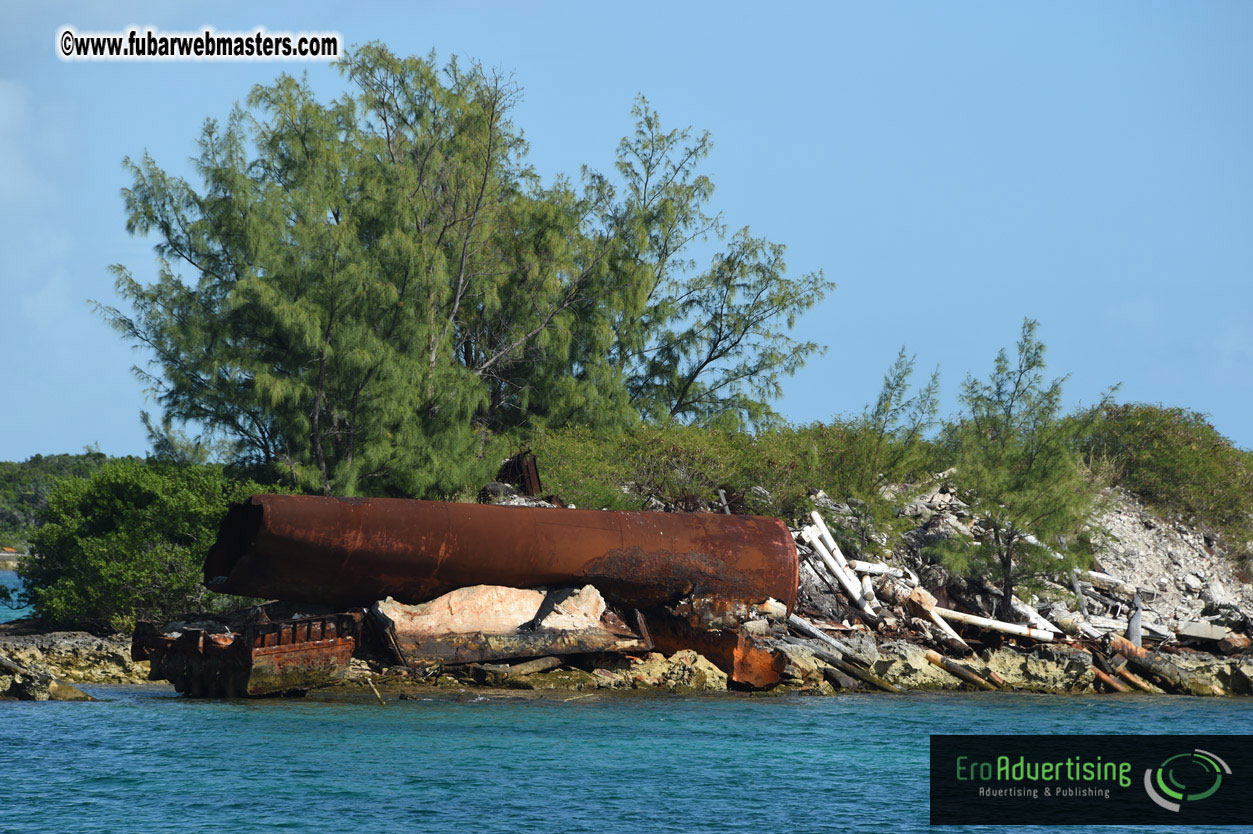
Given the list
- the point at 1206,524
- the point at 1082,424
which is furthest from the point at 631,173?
the point at 1206,524

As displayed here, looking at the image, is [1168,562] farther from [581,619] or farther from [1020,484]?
[581,619]

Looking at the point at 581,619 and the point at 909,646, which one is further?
the point at 909,646

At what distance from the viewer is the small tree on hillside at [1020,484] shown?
83.7ft

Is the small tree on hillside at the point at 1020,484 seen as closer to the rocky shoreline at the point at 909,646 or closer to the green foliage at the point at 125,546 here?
the rocky shoreline at the point at 909,646

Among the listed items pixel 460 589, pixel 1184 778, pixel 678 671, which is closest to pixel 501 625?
pixel 460 589

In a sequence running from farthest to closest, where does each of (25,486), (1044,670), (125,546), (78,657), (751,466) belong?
(25,486), (751,466), (125,546), (1044,670), (78,657)

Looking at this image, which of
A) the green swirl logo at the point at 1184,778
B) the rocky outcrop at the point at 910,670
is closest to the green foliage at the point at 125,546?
the rocky outcrop at the point at 910,670

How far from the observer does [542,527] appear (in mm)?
18859

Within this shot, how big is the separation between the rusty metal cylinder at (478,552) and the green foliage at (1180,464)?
2150 centimetres

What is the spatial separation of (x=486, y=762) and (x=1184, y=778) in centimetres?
891

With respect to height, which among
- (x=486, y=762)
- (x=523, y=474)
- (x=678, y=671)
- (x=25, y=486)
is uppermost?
(x=25, y=486)

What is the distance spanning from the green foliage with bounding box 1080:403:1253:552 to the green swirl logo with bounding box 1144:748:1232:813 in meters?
23.0

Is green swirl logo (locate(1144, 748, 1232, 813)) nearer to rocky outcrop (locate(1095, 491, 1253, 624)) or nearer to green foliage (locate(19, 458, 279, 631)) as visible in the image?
rocky outcrop (locate(1095, 491, 1253, 624))

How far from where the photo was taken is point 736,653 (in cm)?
1914
